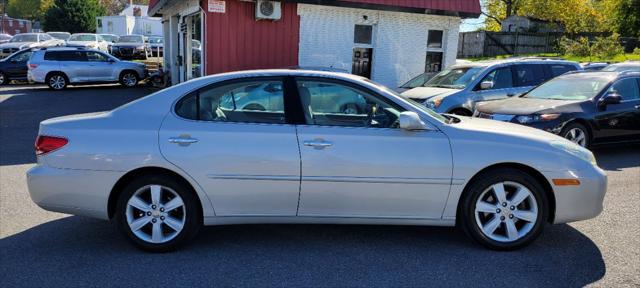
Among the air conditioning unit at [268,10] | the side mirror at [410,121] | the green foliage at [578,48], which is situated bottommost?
the side mirror at [410,121]

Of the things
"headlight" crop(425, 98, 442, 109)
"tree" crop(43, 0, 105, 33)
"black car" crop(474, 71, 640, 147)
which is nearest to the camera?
"black car" crop(474, 71, 640, 147)

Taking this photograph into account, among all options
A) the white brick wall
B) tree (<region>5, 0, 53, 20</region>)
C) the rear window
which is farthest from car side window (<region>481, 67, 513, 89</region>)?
tree (<region>5, 0, 53, 20</region>)

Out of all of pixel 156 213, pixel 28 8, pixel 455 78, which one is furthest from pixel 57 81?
pixel 28 8

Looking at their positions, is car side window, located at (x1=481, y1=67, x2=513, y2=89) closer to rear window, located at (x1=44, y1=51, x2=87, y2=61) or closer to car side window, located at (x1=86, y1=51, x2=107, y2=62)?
car side window, located at (x1=86, y1=51, x2=107, y2=62)

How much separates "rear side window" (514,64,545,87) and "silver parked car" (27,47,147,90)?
579 inches

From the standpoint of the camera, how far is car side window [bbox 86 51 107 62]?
18984mm

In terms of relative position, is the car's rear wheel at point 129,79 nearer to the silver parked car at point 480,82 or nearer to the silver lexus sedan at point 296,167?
the silver parked car at point 480,82

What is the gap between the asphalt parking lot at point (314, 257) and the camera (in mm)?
3699

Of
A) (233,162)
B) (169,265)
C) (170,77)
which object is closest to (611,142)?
(233,162)

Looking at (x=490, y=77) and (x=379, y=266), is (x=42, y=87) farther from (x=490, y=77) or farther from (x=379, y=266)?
(x=379, y=266)

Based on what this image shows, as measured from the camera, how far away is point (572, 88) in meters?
8.78

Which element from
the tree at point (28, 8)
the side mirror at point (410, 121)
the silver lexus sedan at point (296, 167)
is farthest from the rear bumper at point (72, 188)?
the tree at point (28, 8)

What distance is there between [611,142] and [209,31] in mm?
8144

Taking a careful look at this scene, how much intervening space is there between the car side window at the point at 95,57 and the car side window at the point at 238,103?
16828 millimetres
